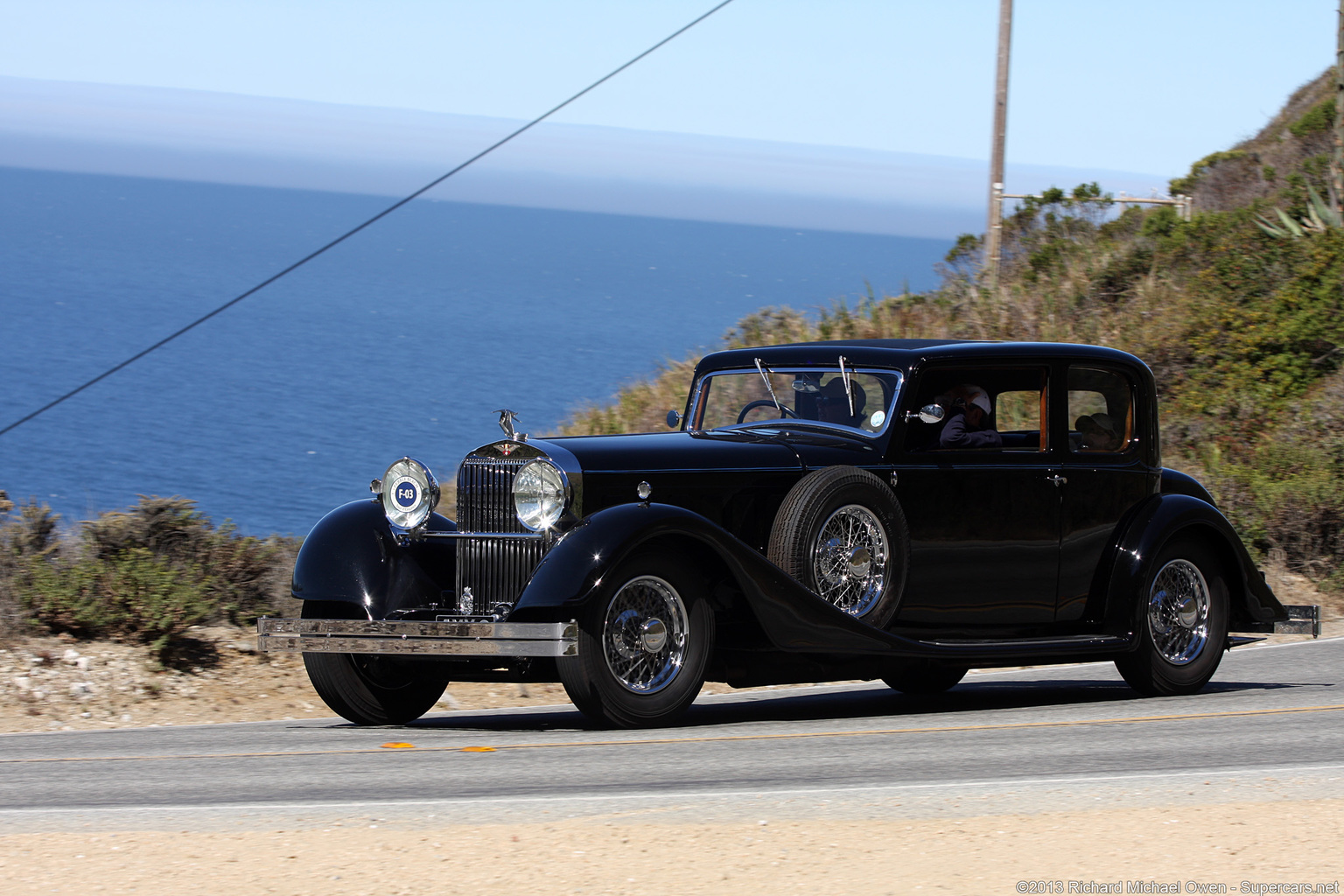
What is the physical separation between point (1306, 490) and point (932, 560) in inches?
319

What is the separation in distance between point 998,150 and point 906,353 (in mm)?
15170

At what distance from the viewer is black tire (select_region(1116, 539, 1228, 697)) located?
29.7 feet

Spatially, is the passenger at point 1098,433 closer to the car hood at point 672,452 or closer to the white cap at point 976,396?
the white cap at point 976,396

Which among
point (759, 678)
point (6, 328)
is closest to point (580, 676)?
point (759, 678)

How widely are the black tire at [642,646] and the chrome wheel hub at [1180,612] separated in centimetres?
318

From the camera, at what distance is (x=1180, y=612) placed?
924 cm

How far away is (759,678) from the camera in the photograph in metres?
7.73

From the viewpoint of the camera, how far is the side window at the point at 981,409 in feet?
28.4

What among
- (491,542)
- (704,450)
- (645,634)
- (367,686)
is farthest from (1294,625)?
(367,686)

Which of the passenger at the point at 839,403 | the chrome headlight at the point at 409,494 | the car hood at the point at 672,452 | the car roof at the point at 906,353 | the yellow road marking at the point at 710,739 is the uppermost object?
the car roof at the point at 906,353

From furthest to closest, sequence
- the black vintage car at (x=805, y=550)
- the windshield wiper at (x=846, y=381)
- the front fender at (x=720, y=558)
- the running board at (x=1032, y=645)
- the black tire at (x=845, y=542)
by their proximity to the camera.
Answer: the windshield wiper at (x=846, y=381) < the running board at (x=1032, y=645) < the black tire at (x=845, y=542) < the black vintage car at (x=805, y=550) < the front fender at (x=720, y=558)

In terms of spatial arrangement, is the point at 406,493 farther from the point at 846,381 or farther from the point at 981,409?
Answer: the point at 981,409

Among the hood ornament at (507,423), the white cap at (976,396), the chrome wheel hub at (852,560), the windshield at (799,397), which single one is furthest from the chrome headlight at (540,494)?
the white cap at (976,396)

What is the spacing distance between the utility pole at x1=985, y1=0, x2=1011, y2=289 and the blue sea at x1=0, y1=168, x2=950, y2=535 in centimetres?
122
